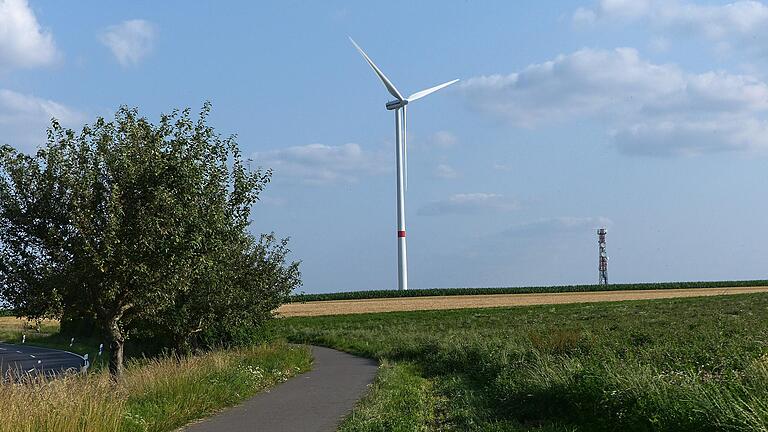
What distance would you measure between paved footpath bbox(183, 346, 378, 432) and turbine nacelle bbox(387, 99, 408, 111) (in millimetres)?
42374

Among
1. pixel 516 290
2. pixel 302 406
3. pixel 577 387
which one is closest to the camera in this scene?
pixel 577 387

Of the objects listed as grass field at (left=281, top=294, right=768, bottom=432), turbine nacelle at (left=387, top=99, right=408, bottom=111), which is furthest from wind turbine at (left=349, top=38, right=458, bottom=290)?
grass field at (left=281, top=294, right=768, bottom=432)

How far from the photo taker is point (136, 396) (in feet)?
47.0

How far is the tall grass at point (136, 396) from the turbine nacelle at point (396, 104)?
4494 cm

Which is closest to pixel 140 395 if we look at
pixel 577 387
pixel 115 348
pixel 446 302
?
pixel 115 348

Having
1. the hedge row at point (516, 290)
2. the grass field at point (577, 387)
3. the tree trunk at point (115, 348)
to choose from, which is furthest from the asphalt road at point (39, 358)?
the hedge row at point (516, 290)

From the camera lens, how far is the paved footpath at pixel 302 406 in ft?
42.9

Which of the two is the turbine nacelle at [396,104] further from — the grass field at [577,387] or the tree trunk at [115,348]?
the tree trunk at [115,348]

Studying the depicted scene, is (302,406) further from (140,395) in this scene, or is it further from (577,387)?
(577,387)

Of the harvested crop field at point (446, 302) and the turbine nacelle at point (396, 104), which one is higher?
the turbine nacelle at point (396, 104)

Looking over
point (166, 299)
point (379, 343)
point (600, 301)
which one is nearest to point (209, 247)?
point (166, 299)

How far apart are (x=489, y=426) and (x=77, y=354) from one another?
41.4 m

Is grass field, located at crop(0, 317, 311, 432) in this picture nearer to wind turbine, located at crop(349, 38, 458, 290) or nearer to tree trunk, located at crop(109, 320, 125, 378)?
tree trunk, located at crop(109, 320, 125, 378)

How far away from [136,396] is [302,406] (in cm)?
322
